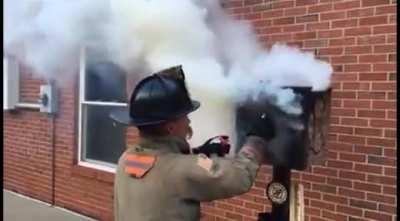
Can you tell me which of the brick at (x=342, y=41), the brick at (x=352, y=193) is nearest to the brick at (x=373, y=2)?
the brick at (x=342, y=41)

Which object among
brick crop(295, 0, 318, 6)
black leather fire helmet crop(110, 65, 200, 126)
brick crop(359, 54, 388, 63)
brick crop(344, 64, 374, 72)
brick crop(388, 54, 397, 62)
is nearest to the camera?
black leather fire helmet crop(110, 65, 200, 126)

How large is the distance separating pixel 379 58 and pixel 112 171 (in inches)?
136

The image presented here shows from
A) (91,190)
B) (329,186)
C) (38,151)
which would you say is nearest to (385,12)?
(329,186)

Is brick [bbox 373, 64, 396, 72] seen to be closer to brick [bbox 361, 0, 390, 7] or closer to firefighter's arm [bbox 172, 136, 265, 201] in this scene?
brick [bbox 361, 0, 390, 7]

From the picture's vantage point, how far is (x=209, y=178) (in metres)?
2.89

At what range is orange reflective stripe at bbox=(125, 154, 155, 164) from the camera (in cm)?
306

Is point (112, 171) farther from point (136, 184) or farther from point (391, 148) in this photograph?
point (136, 184)

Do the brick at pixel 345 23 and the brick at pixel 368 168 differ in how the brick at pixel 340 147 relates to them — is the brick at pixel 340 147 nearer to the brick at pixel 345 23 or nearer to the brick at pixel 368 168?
the brick at pixel 368 168

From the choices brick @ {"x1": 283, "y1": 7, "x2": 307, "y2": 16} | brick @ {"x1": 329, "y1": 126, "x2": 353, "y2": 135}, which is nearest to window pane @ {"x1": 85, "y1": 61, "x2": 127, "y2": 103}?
brick @ {"x1": 283, "y1": 7, "x2": 307, "y2": 16}

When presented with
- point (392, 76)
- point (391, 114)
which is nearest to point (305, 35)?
point (392, 76)

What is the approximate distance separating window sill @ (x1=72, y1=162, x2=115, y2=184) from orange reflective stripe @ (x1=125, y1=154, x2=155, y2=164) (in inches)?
151

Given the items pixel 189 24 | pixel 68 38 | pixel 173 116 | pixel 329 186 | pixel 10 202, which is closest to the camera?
pixel 173 116

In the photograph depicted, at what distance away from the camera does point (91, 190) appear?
7379 mm

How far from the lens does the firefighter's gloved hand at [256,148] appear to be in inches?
121
